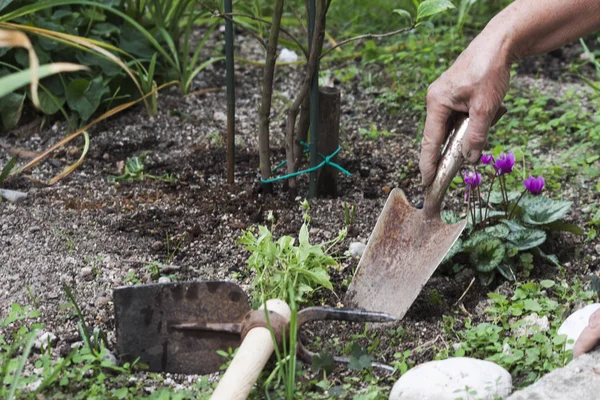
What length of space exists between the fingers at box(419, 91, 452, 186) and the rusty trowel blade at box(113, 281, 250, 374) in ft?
2.26

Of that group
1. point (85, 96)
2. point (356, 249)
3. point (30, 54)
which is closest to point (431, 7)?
point (356, 249)

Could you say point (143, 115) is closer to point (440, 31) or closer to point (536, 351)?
Result: point (440, 31)

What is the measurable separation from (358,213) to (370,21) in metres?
2.15

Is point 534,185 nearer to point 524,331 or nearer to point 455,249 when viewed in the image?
point 455,249

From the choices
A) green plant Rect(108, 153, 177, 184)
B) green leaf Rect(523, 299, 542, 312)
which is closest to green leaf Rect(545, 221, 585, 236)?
green leaf Rect(523, 299, 542, 312)

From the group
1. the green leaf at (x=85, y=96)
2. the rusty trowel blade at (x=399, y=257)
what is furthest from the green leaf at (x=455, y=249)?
the green leaf at (x=85, y=96)

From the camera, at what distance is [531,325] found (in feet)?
7.46

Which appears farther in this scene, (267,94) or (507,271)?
(267,94)

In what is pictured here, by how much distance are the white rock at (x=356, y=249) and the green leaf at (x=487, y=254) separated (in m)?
0.35

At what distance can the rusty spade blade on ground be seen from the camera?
81.9 inches

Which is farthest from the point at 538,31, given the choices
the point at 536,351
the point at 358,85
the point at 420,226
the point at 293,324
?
the point at 358,85

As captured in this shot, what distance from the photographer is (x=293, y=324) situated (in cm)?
188

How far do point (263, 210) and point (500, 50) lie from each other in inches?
41.1

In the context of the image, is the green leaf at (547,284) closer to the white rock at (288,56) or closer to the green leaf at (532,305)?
the green leaf at (532,305)
